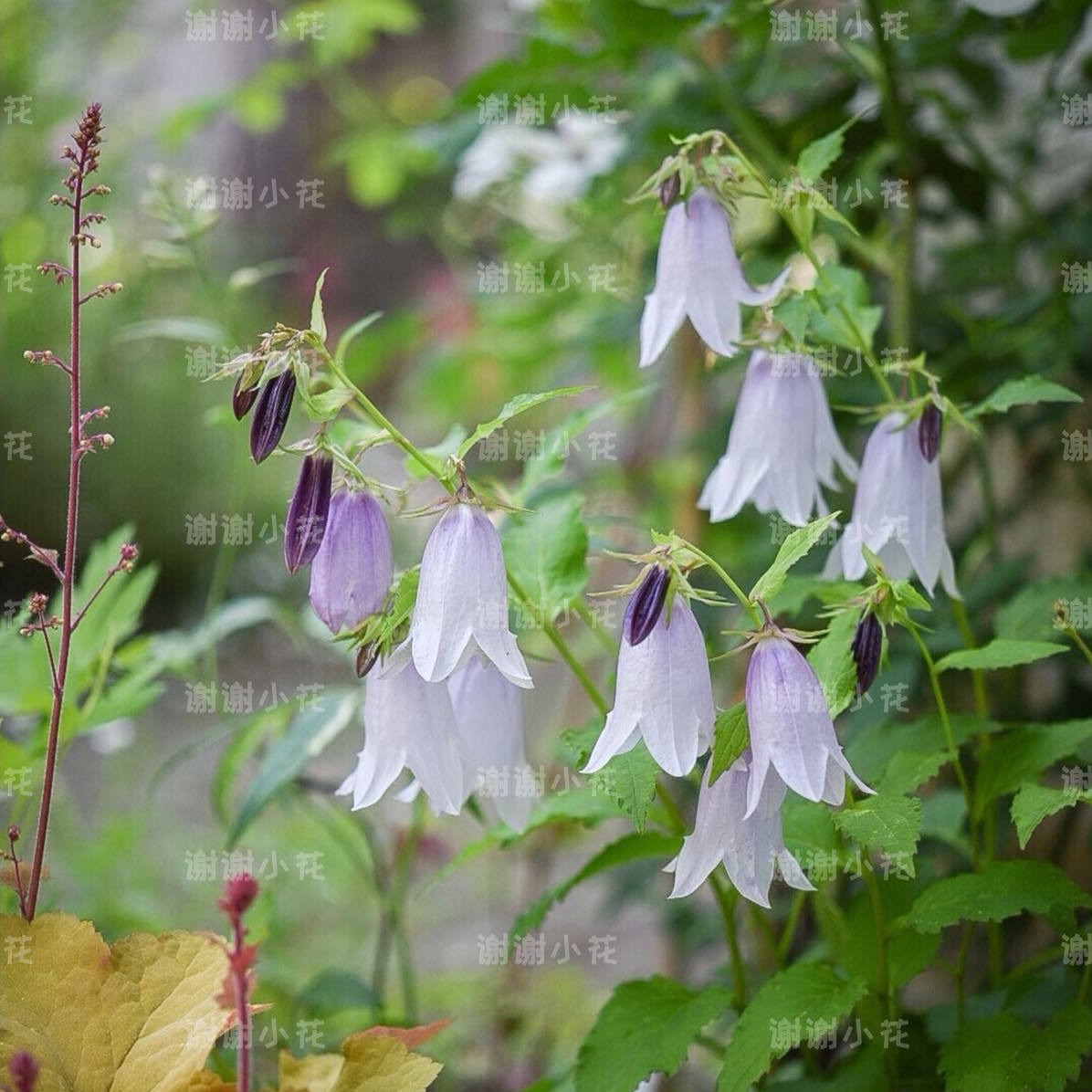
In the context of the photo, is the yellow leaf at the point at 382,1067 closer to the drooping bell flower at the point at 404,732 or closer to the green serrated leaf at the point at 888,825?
the drooping bell flower at the point at 404,732

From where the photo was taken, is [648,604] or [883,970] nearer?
[648,604]

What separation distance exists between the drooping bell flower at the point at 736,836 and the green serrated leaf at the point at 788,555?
0.10 m

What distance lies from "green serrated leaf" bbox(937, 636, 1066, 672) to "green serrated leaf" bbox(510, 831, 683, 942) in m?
0.22

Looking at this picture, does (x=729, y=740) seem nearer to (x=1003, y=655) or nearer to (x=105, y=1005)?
(x=1003, y=655)

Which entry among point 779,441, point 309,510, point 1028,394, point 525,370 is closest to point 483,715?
point 309,510

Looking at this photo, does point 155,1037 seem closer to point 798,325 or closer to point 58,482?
point 798,325

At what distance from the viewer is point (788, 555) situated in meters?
0.63

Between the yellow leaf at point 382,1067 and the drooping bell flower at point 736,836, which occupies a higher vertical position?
the drooping bell flower at point 736,836

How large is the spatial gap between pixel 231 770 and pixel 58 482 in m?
2.82

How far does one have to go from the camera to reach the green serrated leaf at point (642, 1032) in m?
0.74

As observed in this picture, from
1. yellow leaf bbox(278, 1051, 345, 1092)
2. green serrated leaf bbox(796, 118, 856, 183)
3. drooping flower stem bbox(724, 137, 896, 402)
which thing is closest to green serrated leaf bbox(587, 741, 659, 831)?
yellow leaf bbox(278, 1051, 345, 1092)

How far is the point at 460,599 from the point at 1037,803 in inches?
13.7

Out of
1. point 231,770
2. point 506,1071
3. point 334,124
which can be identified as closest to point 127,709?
point 231,770

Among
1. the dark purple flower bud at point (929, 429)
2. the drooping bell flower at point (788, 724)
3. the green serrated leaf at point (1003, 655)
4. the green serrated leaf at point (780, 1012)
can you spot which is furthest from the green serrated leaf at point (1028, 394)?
the green serrated leaf at point (780, 1012)
